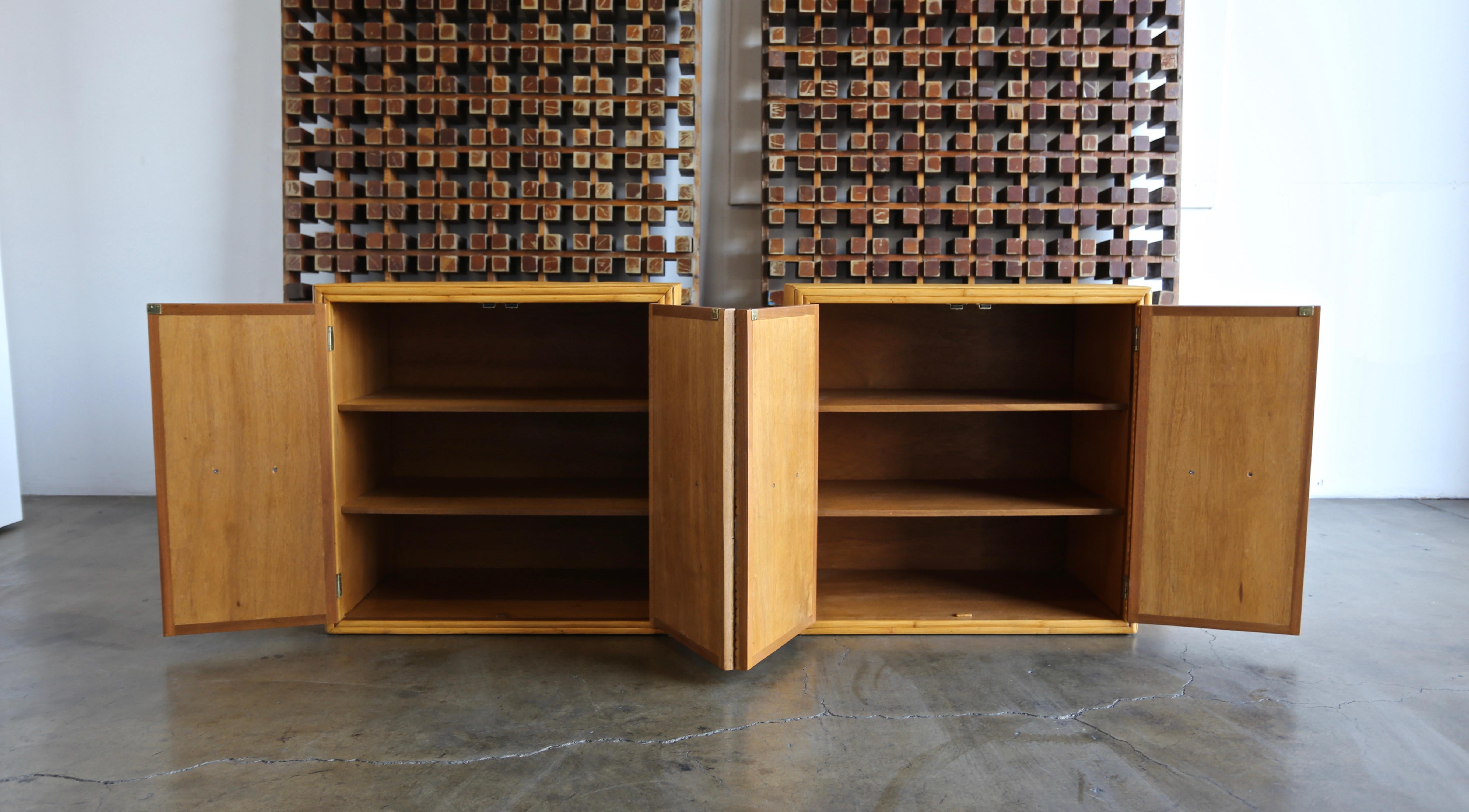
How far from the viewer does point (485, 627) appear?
10.2 feet

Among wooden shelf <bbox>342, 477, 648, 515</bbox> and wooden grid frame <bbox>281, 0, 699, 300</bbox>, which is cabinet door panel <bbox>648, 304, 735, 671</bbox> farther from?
wooden grid frame <bbox>281, 0, 699, 300</bbox>

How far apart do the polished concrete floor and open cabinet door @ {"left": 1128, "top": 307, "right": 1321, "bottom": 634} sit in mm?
235

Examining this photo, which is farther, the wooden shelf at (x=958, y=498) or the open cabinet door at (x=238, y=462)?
the wooden shelf at (x=958, y=498)

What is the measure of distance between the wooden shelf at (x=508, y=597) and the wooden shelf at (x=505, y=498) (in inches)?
13.3

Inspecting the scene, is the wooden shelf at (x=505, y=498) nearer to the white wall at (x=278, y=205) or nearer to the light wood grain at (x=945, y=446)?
the light wood grain at (x=945, y=446)

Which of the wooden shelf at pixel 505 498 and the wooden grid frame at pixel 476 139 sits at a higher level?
the wooden grid frame at pixel 476 139

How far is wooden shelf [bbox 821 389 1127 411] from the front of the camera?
3.03 metres

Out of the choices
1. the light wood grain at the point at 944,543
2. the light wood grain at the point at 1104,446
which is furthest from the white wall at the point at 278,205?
the light wood grain at the point at 944,543

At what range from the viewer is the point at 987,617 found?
316cm

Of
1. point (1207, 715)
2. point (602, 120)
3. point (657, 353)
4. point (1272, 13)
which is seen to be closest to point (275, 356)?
point (657, 353)

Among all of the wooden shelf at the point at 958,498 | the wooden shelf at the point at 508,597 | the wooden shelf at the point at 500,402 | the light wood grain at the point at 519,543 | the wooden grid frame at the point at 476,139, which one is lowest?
the wooden shelf at the point at 508,597

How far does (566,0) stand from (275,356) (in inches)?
69.5

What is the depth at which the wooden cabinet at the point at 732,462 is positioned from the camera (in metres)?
2.78

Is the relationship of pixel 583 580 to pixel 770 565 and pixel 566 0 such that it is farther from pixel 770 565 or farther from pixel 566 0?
pixel 566 0
